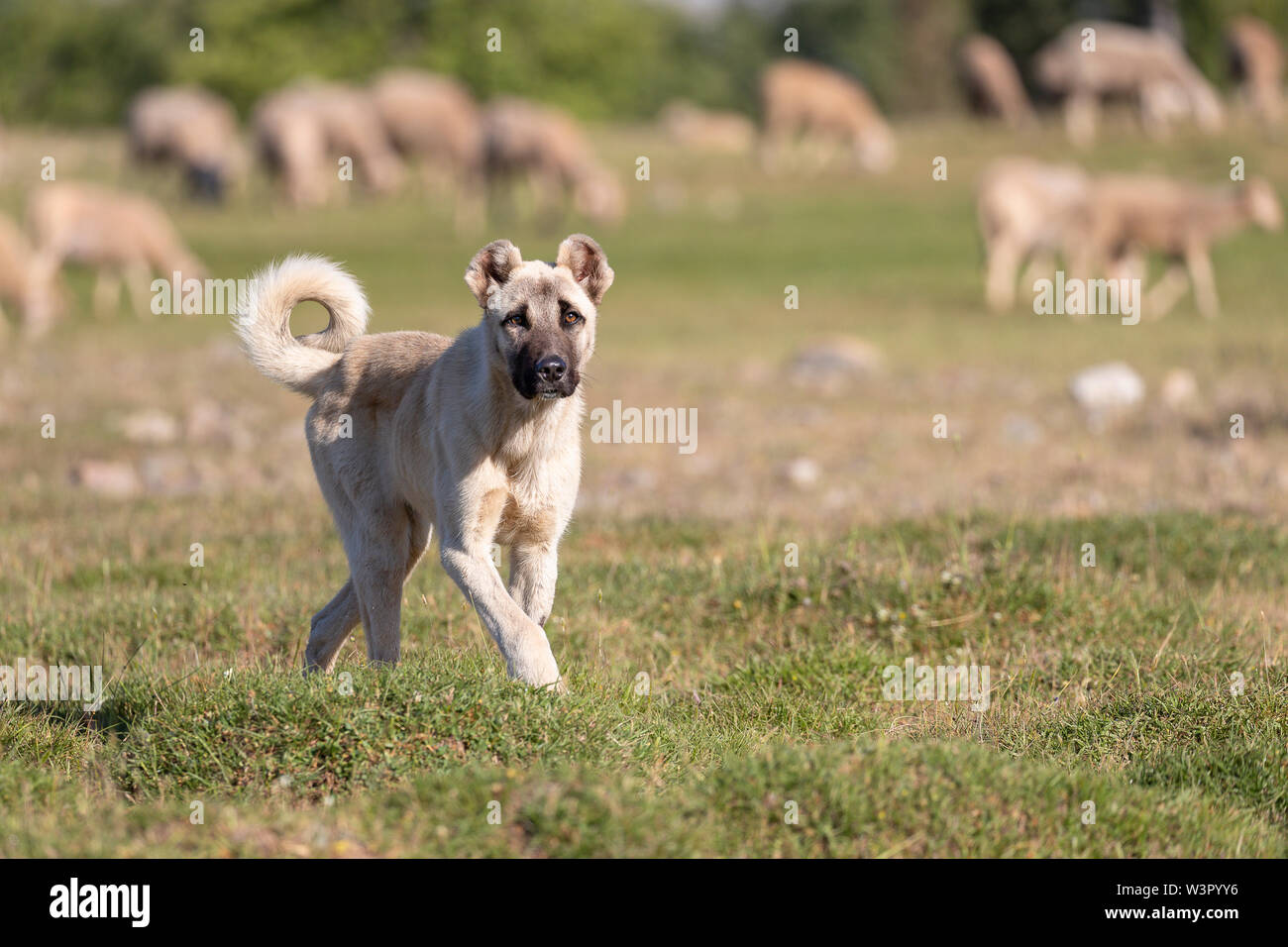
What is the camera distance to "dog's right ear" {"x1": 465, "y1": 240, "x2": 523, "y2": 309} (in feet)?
18.2

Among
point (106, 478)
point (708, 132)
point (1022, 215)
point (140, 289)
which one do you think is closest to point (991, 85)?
point (708, 132)

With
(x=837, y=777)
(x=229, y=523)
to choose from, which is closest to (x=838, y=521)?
(x=229, y=523)

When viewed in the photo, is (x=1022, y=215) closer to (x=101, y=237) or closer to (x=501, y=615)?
(x=101, y=237)

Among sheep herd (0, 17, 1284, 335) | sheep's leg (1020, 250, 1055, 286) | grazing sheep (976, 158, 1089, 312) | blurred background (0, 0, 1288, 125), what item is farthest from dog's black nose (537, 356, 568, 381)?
blurred background (0, 0, 1288, 125)

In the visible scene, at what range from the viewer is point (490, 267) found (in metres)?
5.61

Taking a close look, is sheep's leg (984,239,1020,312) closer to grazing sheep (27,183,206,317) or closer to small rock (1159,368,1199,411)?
small rock (1159,368,1199,411)

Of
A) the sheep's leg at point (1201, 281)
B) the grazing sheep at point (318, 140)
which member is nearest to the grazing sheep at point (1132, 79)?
the sheep's leg at point (1201, 281)

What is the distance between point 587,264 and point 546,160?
2667cm

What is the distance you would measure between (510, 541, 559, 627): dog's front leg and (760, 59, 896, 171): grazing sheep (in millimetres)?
31126

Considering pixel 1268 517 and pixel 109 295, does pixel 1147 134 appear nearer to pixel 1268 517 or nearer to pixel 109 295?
pixel 109 295

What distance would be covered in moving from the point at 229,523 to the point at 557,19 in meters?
48.0
